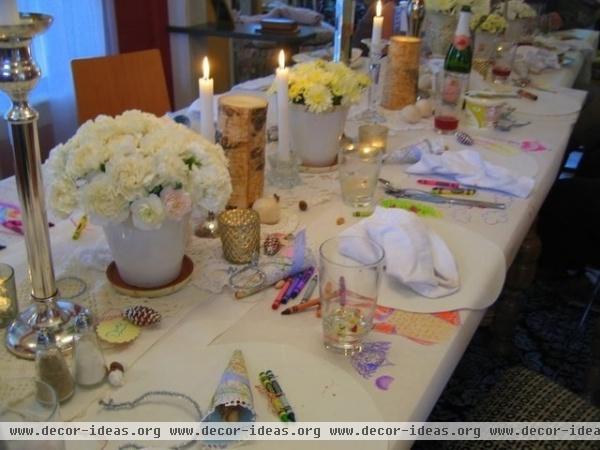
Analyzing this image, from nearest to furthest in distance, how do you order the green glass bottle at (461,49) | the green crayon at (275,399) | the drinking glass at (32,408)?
the drinking glass at (32,408) < the green crayon at (275,399) < the green glass bottle at (461,49)

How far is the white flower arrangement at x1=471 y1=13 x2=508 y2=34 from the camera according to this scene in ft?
7.56

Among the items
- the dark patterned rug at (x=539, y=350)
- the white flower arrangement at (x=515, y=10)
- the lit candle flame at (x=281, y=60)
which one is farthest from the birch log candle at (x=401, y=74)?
the white flower arrangement at (x=515, y=10)

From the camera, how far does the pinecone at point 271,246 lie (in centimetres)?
103

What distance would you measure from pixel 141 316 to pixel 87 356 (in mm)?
123

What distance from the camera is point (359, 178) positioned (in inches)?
48.8

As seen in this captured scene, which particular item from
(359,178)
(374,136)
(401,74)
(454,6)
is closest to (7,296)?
(359,178)

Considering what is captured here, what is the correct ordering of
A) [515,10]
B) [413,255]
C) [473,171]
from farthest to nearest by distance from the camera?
[515,10]
[473,171]
[413,255]

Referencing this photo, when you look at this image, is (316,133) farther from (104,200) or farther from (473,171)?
(104,200)

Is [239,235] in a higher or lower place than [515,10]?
lower

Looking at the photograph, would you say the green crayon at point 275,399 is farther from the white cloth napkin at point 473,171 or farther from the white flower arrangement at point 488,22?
the white flower arrangement at point 488,22

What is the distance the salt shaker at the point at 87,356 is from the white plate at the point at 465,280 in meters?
→ 0.41

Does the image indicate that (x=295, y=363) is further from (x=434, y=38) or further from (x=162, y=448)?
(x=434, y=38)

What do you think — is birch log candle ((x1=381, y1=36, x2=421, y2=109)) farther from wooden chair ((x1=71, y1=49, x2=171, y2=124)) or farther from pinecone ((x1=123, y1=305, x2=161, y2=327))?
pinecone ((x1=123, y1=305, x2=161, y2=327))

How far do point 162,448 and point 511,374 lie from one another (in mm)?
728
